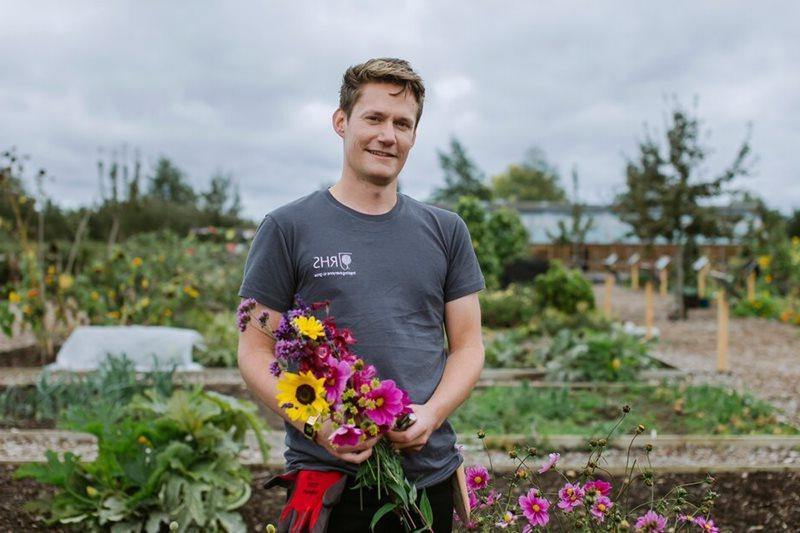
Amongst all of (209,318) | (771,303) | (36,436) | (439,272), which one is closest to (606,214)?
(771,303)

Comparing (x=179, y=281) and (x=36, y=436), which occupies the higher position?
(x=179, y=281)

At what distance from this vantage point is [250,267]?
1738mm

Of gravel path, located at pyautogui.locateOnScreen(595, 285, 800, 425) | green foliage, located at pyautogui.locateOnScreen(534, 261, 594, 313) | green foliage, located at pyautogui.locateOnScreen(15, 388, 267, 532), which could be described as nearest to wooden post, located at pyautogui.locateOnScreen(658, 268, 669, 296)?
gravel path, located at pyautogui.locateOnScreen(595, 285, 800, 425)

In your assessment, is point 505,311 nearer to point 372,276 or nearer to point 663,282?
point 663,282

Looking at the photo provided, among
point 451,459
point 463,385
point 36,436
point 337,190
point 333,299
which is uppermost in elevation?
point 337,190

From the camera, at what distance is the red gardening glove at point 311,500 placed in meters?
1.65

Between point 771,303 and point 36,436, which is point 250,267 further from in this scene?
point 771,303

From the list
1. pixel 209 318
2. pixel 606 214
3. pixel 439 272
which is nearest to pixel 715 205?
pixel 209 318

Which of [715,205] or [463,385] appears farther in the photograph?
[715,205]

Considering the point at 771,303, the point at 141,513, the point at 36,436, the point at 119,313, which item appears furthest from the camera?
the point at 771,303

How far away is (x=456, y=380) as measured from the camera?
1782 mm

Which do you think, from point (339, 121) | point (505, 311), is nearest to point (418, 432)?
point (339, 121)

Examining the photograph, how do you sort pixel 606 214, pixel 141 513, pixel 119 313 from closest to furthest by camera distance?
pixel 141 513 → pixel 119 313 → pixel 606 214

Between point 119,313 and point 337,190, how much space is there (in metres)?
8.23
